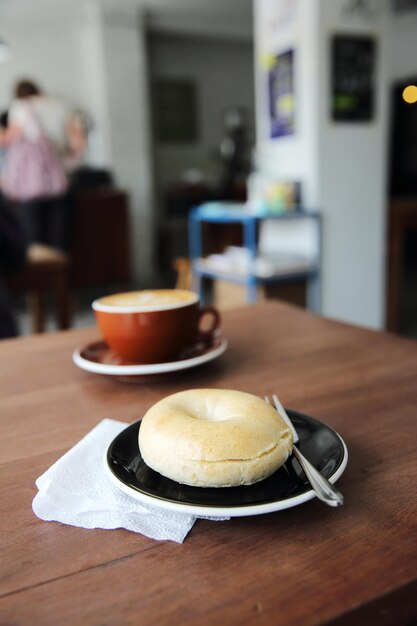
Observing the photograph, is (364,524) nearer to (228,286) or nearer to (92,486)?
(92,486)

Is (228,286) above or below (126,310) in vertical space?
below

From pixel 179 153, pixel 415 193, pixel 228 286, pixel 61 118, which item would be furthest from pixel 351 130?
pixel 179 153

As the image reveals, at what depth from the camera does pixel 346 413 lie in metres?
0.55

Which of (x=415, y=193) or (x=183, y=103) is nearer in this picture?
(x=415, y=193)

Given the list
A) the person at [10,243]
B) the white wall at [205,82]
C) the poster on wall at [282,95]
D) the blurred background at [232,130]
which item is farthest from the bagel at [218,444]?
the white wall at [205,82]

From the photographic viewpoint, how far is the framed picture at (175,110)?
247 inches

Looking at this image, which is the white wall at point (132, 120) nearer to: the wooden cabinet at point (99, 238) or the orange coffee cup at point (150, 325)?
the wooden cabinet at point (99, 238)

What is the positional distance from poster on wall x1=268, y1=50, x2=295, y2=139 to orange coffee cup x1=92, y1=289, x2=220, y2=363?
222cm

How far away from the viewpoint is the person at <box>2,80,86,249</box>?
390 cm

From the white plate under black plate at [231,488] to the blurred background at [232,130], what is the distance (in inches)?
19.2

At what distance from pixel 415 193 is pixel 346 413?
18.2 ft

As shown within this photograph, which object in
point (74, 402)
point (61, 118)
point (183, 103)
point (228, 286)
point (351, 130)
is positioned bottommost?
point (228, 286)

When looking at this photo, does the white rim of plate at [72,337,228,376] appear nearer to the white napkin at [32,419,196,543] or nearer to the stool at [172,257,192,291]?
the white napkin at [32,419,196,543]

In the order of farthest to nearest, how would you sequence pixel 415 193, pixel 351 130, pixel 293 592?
pixel 415 193 → pixel 351 130 → pixel 293 592
